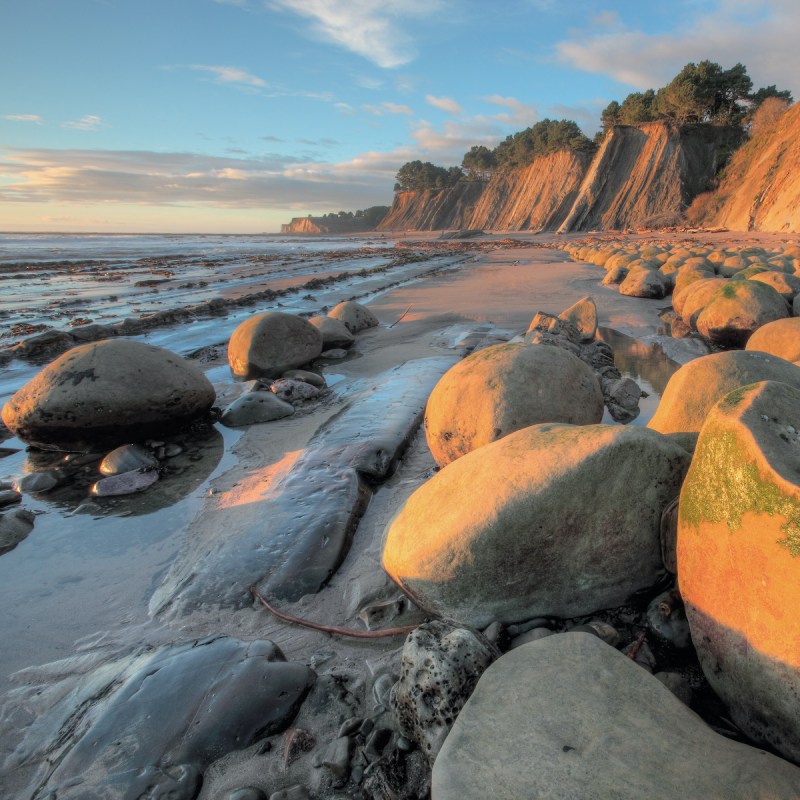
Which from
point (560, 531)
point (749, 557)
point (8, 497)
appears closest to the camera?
point (749, 557)

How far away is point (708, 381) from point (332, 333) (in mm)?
5540

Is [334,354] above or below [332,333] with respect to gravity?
below

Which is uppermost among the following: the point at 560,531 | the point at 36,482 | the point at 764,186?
the point at 764,186

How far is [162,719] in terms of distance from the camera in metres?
1.77

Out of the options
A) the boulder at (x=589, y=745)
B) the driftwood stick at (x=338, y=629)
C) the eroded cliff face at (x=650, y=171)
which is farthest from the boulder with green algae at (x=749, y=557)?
the eroded cliff face at (x=650, y=171)

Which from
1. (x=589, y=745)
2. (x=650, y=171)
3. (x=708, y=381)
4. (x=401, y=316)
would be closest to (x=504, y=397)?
(x=708, y=381)

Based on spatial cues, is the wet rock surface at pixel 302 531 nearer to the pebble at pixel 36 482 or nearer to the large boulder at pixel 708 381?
the pebble at pixel 36 482

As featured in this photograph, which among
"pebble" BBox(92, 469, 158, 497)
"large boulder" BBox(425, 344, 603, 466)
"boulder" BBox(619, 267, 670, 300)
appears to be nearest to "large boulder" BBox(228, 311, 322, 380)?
"pebble" BBox(92, 469, 158, 497)

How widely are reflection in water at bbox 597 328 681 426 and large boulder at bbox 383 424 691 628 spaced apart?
2.66 metres

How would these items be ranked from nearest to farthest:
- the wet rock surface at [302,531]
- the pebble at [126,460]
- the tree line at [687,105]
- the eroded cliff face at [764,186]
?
the wet rock surface at [302,531] → the pebble at [126,460] → the eroded cliff face at [764,186] → the tree line at [687,105]

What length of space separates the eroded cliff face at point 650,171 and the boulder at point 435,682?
44.8 meters

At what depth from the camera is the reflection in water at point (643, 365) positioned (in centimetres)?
497

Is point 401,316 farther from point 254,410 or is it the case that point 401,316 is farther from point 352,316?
point 254,410

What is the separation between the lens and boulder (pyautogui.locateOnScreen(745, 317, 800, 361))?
472 centimetres
